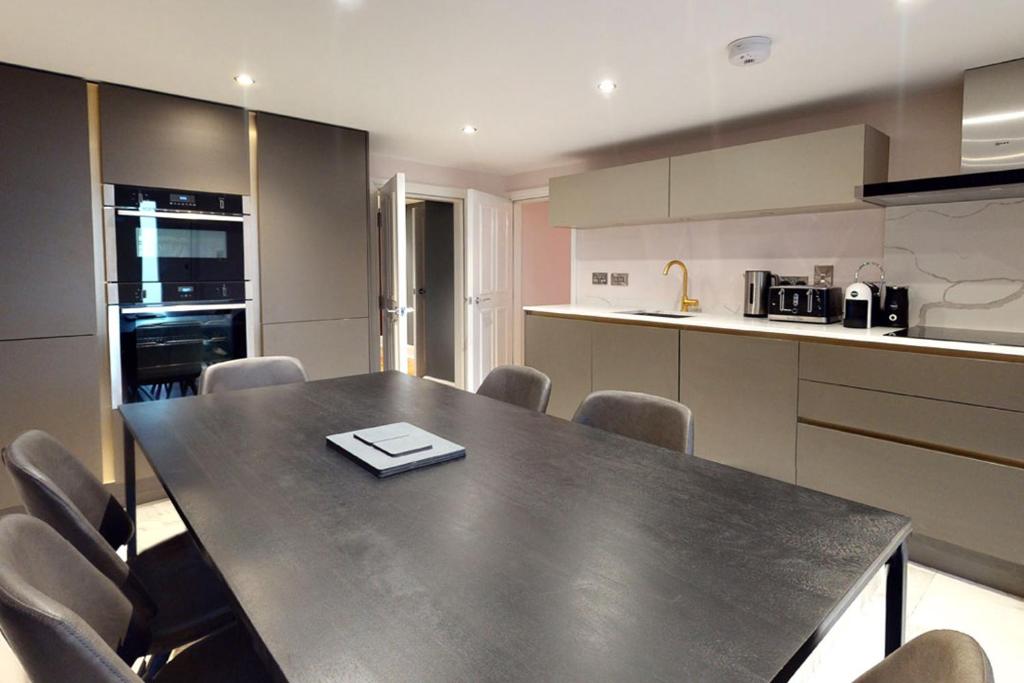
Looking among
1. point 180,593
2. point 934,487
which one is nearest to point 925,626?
point 934,487

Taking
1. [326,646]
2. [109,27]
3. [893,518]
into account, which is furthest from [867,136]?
[109,27]

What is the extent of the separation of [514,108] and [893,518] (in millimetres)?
2794

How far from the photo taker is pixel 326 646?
0.70 m

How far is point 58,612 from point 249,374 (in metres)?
1.92

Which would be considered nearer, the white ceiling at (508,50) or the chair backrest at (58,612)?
the chair backrest at (58,612)

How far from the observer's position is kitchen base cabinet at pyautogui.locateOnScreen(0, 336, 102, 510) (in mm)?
2660

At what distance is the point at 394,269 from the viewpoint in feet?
12.4

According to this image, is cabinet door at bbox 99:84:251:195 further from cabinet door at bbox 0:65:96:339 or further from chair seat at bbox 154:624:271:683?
chair seat at bbox 154:624:271:683

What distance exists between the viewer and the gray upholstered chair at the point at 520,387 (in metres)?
2.11

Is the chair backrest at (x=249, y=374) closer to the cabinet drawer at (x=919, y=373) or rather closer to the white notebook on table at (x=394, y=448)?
the white notebook on table at (x=394, y=448)

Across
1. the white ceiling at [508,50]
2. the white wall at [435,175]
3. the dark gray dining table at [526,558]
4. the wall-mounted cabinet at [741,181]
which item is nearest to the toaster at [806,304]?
the wall-mounted cabinet at [741,181]

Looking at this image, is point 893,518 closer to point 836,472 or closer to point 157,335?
point 836,472

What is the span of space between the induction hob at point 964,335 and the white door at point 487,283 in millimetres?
3181

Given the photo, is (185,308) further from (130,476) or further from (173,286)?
(130,476)
